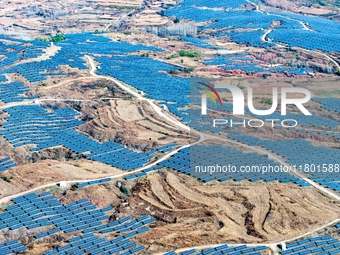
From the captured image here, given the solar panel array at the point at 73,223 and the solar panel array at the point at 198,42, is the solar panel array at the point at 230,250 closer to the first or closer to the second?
the solar panel array at the point at 73,223

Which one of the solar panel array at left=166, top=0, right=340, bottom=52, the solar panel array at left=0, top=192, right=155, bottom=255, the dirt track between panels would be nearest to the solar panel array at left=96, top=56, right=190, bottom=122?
the dirt track between panels

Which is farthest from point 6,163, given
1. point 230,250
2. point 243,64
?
point 243,64

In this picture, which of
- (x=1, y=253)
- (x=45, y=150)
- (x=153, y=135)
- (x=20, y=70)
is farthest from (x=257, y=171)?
(x=20, y=70)

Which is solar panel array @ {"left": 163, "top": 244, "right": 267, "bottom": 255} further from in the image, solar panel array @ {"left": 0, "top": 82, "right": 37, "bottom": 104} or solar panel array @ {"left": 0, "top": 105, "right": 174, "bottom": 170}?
solar panel array @ {"left": 0, "top": 82, "right": 37, "bottom": 104}

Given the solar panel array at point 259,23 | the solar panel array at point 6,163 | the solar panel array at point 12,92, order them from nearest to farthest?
1. the solar panel array at point 6,163
2. the solar panel array at point 12,92
3. the solar panel array at point 259,23

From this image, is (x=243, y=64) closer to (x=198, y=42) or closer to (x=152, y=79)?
(x=152, y=79)

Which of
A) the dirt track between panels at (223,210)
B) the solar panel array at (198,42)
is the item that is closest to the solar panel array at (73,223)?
the dirt track between panels at (223,210)

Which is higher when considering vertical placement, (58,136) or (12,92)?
(12,92)

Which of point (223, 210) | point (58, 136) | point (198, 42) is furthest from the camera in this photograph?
point (198, 42)
